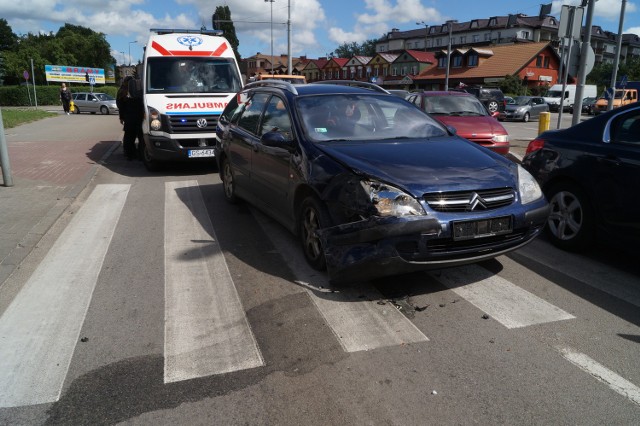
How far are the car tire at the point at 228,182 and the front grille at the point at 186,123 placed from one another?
267 cm

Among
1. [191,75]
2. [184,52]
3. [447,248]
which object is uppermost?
[184,52]

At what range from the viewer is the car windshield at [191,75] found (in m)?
10.7

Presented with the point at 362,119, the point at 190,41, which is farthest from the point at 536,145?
the point at 190,41

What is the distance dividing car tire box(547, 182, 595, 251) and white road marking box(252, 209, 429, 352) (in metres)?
2.49

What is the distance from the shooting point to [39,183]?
29.7 ft

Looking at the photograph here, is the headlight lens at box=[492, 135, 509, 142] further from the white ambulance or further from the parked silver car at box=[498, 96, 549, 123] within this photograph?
the parked silver car at box=[498, 96, 549, 123]

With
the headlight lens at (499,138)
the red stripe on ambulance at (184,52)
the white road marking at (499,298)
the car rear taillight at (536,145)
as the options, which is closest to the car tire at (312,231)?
the white road marking at (499,298)

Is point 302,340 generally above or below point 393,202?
below

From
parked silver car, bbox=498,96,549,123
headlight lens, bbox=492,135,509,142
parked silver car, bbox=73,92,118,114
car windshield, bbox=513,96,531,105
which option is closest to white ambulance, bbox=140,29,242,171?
headlight lens, bbox=492,135,509,142

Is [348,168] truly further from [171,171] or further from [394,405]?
[171,171]

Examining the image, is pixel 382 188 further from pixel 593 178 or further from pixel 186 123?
pixel 186 123

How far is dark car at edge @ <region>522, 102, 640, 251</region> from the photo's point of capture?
475 cm

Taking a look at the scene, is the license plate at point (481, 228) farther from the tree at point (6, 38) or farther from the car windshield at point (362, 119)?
the tree at point (6, 38)

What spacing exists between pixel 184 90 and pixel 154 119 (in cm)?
109
